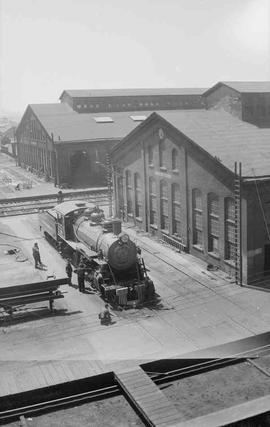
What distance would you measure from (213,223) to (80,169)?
114 ft

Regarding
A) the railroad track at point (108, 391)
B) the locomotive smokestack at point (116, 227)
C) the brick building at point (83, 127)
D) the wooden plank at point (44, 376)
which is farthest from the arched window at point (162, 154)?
the brick building at point (83, 127)

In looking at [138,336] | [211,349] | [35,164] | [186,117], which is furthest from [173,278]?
[35,164]

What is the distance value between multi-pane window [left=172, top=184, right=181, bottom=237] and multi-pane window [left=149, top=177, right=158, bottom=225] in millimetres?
2636

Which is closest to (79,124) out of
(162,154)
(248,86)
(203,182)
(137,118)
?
(137,118)

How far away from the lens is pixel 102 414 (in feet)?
46.6

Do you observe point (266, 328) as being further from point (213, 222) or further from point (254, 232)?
point (213, 222)

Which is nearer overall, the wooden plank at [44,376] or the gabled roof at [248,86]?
the wooden plank at [44,376]

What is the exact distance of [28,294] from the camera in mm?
21281

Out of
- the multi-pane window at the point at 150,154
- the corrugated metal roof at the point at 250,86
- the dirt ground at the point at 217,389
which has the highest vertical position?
the corrugated metal roof at the point at 250,86

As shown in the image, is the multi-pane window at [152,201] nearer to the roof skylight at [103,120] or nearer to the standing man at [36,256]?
the standing man at [36,256]

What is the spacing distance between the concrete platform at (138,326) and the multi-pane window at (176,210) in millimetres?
4429

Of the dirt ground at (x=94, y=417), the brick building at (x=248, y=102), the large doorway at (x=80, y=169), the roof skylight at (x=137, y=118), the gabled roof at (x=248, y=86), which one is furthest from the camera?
the roof skylight at (x=137, y=118)

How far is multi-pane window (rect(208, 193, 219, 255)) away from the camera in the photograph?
26.3 metres

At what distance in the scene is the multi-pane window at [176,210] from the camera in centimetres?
3031
